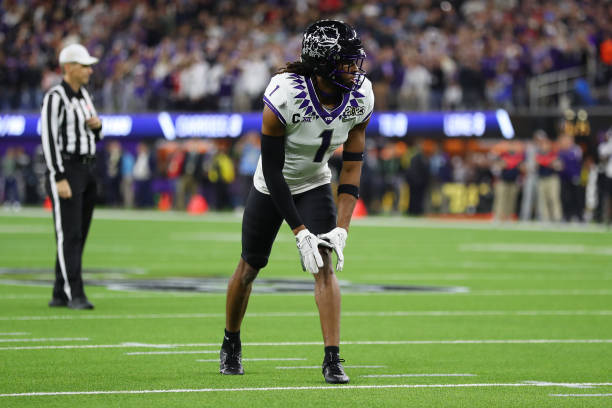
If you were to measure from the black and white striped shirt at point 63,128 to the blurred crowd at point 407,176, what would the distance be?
14466 millimetres

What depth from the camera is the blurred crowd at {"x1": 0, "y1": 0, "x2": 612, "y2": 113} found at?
30.7 meters

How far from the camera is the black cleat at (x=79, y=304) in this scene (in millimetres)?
10578

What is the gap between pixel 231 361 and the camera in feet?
23.2

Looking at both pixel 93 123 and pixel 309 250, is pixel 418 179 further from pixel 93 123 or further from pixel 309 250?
pixel 309 250

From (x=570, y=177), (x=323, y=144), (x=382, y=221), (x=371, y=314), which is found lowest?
(x=382, y=221)

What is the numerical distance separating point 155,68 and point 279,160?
99.1ft

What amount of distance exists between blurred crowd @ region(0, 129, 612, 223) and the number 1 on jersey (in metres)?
18.7

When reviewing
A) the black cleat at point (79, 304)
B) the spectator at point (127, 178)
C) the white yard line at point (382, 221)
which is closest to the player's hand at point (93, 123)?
the black cleat at point (79, 304)

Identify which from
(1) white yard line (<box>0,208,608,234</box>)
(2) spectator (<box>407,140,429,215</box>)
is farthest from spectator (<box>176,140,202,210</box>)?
(2) spectator (<box>407,140,429,215</box>)

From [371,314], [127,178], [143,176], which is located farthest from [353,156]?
[127,178]

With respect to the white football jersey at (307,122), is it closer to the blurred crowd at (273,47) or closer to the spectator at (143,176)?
the blurred crowd at (273,47)

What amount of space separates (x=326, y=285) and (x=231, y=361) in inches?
29.6

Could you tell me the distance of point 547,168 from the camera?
28328 mm

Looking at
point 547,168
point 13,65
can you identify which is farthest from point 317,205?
point 13,65
